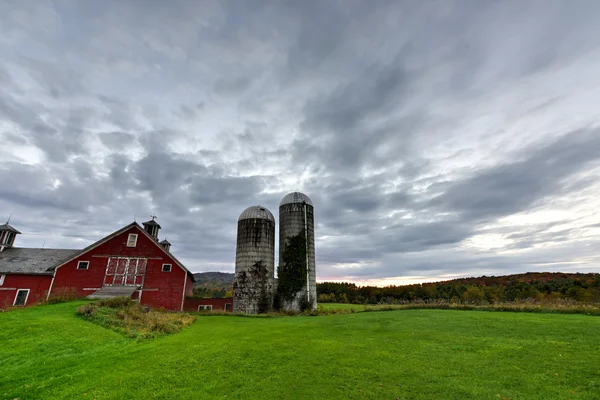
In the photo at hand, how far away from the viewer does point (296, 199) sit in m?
34.3

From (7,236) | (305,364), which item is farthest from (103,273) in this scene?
(305,364)

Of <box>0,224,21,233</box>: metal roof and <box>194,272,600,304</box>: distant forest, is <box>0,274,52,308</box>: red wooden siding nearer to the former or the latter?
<box>0,224,21,233</box>: metal roof

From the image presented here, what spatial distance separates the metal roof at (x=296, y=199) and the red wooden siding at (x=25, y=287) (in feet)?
79.1

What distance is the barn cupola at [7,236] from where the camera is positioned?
32.5m

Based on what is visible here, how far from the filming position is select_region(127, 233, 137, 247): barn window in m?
29.7

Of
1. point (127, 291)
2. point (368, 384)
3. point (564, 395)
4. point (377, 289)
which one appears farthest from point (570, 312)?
point (377, 289)

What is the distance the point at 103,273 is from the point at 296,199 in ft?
68.7

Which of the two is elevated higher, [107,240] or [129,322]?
[107,240]

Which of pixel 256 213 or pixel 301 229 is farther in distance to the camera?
pixel 256 213

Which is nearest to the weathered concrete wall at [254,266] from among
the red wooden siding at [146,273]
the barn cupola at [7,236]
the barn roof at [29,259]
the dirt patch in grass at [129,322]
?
the red wooden siding at [146,273]

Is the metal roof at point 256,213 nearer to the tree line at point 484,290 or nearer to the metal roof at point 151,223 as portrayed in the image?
the metal roof at point 151,223

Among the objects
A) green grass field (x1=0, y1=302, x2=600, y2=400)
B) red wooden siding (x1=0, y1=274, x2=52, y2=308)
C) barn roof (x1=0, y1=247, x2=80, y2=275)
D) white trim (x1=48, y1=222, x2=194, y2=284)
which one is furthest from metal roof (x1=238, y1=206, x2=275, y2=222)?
green grass field (x1=0, y1=302, x2=600, y2=400)

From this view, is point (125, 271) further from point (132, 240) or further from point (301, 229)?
point (301, 229)

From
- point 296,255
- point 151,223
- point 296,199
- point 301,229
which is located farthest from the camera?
point 151,223
